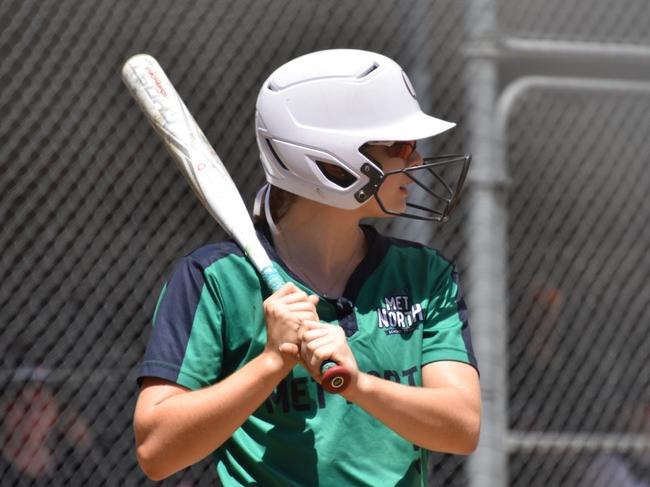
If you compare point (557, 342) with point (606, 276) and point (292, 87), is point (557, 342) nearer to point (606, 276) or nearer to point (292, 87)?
point (606, 276)

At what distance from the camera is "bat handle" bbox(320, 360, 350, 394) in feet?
6.59

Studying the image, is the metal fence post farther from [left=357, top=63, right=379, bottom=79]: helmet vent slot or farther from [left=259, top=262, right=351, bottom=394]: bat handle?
[left=259, top=262, right=351, bottom=394]: bat handle

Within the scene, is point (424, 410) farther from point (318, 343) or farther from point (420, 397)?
point (318, 343)

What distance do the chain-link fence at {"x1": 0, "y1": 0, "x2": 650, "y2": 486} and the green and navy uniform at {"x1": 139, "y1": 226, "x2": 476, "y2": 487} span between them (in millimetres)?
2187

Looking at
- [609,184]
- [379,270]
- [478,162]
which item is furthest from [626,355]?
[379,270]

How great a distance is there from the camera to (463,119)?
488 cm

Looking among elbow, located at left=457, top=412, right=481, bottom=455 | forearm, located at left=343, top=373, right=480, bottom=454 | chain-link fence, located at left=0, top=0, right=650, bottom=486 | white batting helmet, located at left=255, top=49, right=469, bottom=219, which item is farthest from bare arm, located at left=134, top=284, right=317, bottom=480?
chain-link fence, located at left=0, top=0, right=650, bottom=486

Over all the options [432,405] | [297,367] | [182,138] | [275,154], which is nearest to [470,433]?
[432,405]

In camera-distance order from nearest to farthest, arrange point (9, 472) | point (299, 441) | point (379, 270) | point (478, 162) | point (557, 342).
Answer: point (299, 441)
point (379, 270)
point (9, 472)
point (478, 162)
point (557, 342)

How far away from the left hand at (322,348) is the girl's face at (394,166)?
1.12 ft

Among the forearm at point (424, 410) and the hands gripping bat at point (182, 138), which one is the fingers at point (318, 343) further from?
the hands gripping bat at point (182, 138)

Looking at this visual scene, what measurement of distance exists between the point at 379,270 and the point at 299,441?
40cm

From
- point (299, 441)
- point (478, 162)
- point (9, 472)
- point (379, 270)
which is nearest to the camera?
point (299, 441)

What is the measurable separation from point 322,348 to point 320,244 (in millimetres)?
384
